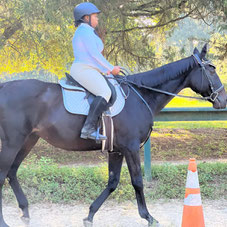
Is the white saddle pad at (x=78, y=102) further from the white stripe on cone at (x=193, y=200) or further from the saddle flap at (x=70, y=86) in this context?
the white stripe on cone at (x=193, y=200)

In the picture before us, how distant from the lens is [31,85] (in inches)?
177

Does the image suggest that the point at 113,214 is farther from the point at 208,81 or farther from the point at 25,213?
the point at 208,81

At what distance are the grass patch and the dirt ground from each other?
0.20m

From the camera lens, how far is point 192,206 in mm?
3912

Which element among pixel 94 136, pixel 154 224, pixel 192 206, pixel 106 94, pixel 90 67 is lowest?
pixel 154 224

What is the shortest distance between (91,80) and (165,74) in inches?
43.0

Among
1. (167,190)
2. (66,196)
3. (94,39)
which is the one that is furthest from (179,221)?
(94,39)

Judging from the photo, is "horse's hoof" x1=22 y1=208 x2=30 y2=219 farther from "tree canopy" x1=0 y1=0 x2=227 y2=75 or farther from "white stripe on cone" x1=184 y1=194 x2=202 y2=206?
"tree canopy" x1=0 y1=0 x2=227 y2=75

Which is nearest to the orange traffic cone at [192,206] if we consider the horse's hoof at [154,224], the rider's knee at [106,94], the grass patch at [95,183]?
the horse's hoof at [154,224]

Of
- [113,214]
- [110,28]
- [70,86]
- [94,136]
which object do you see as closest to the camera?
[94,136]

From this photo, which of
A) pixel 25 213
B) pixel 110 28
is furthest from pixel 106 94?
pixel 110 28

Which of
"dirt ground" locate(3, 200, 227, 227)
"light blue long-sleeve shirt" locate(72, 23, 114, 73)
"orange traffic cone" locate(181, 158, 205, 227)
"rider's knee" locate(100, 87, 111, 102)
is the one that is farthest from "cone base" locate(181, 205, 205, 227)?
"light blue long-sleeve shirt" locate(72, 23, 114, 73)

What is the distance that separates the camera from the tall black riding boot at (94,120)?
4.25 m

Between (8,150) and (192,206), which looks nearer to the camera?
(192,206)
